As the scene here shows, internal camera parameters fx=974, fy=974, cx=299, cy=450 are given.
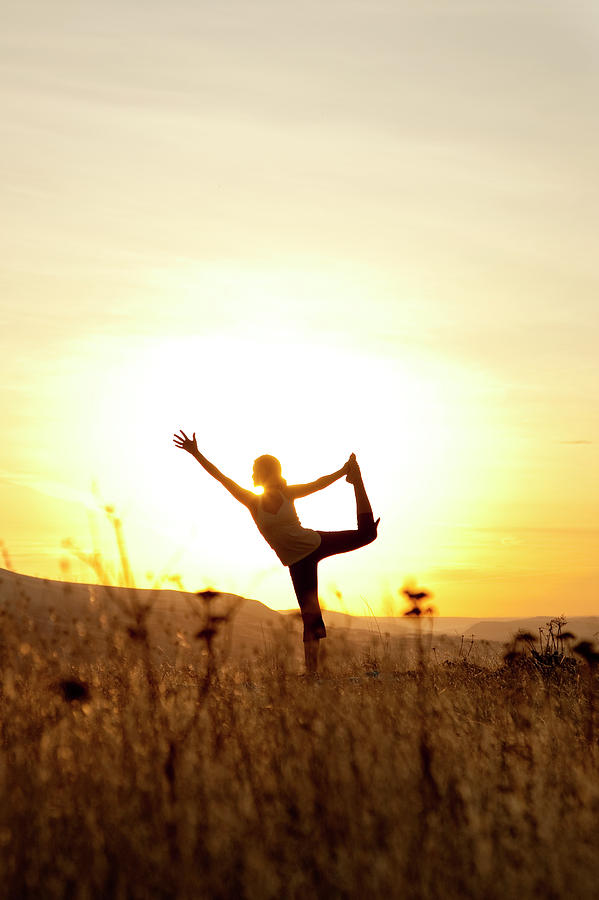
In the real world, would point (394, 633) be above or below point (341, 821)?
above

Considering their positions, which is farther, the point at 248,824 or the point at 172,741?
the point at 172,741

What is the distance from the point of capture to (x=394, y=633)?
8.20 meters

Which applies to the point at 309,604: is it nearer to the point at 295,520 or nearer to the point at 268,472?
the point at 295,520

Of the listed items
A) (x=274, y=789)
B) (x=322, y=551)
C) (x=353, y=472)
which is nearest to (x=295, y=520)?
(x=322, y=551)

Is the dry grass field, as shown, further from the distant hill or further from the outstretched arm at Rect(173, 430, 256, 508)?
the outstretched arm at Rect(173, 430, 256, 508)

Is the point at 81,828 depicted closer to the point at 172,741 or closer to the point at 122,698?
the point at 172,741

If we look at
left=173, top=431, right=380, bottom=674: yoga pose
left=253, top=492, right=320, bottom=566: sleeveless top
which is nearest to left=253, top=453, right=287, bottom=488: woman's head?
left=173, top=431, right=380, bottom=674: yoga pose

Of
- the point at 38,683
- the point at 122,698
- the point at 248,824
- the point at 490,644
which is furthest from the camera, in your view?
the point at 490,644

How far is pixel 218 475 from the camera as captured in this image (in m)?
9.30

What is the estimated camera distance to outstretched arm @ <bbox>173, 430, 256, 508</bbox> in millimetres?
9281

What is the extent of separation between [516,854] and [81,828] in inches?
72.0

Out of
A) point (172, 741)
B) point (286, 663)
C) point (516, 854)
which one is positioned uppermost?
point (286, 663)

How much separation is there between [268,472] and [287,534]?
2.08ft

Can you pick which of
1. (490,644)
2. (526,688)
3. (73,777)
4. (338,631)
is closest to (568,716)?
(526,688)
